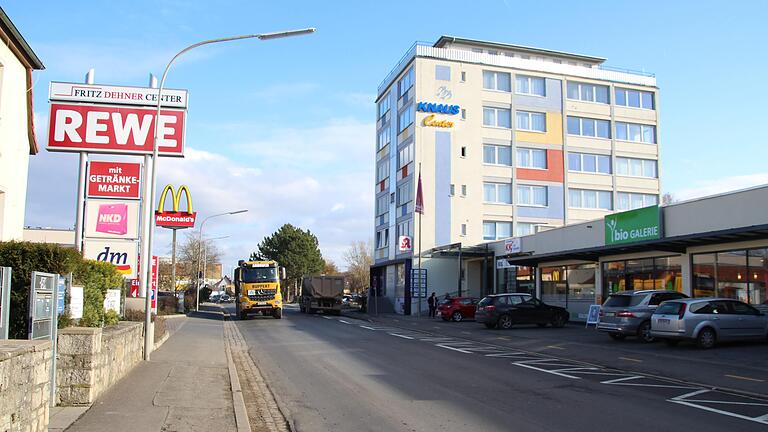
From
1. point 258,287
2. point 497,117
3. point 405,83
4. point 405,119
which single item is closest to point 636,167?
point 497,117

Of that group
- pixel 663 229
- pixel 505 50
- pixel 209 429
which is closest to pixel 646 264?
pixel 663 229

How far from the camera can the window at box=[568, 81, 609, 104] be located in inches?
2079

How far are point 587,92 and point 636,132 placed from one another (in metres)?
5.40

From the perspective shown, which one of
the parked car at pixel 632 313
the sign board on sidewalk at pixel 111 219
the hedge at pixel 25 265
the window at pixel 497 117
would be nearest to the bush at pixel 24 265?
the hedge at pixel 25 265

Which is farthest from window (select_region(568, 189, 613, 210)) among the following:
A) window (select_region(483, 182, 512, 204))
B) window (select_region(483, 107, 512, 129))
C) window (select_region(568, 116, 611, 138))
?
window (select_region(483, 107, 512, 129))

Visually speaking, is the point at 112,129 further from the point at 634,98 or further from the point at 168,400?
the point at 634,98

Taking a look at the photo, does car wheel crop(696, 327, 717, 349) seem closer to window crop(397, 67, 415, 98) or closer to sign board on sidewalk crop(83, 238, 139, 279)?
sign board on sidewalk crop(83, 238, 139, 279)

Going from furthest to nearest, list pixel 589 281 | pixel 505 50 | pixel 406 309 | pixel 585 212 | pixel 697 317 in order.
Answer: pixel 505 50 < pixel 585 212 < pixel 406 309 < pixel 589 281 < pixel 697 317

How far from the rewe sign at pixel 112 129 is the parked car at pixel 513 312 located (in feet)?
54.5

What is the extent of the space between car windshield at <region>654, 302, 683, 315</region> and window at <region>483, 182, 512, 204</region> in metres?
29.4

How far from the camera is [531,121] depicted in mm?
51188

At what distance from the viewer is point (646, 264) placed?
28.7 metres

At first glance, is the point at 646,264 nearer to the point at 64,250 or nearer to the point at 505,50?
the point at 64,250

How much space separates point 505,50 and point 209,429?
170ft
